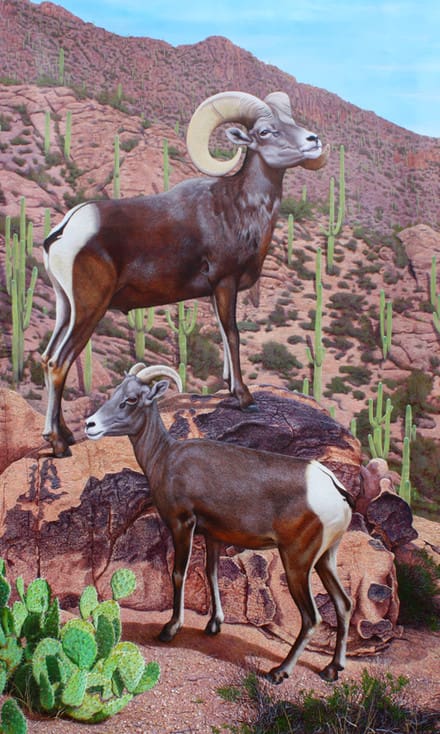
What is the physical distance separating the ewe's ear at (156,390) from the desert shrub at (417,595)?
2874mm

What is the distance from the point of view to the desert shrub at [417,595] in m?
6.27

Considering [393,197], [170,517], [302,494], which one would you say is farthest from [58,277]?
[393,197]

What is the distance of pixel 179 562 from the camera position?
494 centimetres

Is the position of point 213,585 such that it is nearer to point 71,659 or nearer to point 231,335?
point 71,659

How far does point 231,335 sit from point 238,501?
1.45 metres

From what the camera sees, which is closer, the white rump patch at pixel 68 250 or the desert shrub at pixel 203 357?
the white rump patch at pixel 68 250

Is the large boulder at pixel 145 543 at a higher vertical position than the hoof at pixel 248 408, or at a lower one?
lower

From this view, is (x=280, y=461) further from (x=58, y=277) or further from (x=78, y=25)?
(x=78, y=25)

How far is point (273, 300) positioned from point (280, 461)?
12553mm

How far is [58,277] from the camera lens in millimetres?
5566

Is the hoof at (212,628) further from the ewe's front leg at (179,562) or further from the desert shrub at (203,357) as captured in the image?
the desert shrub at (203,357)

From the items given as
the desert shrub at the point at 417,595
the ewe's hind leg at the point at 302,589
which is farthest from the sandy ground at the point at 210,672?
the ewe's hind leg at the point at 302,589

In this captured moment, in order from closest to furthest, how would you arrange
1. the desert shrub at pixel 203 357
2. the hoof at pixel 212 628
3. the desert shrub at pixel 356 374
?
the hoof at pixel 212 628 → the desert shrub at pixel 203 357 → the desert shrub at pixel 356 374

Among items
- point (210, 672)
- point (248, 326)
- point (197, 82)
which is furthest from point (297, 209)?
point (210, 672)
